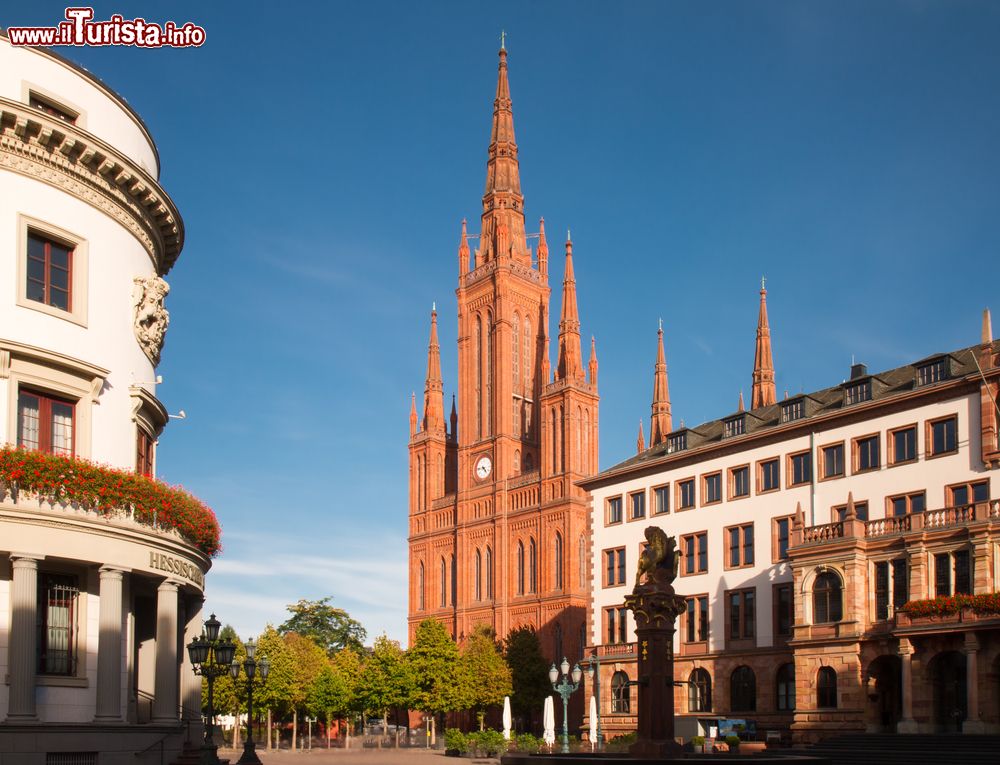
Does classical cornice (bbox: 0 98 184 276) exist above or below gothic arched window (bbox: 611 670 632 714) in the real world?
above

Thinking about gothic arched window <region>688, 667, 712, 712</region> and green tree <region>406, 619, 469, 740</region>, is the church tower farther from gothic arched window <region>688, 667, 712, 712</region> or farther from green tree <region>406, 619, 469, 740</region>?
gothic arched window <region>688, 667, 712, 712</region>

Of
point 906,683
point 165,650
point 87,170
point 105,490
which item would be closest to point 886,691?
point 906,683

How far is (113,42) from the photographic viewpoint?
29.6 meters

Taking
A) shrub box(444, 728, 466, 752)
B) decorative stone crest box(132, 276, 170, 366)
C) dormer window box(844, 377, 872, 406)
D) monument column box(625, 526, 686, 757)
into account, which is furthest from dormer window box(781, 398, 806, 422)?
decorative stone crest box(132, 276, 170, 366)

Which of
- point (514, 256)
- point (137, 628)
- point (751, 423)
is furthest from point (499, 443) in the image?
point (137, 628)

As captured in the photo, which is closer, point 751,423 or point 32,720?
point 32,720

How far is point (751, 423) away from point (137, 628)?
41454 millimetres

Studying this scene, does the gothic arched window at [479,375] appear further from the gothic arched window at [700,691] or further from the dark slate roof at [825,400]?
the gothic arched window at [700,691]

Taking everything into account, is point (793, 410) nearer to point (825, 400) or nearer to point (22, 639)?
point (825, 400)

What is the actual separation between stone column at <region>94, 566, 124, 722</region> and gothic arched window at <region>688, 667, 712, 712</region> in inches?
1665

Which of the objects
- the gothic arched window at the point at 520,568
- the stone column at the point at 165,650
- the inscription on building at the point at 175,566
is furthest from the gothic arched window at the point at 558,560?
the stone column at the point at 165,650

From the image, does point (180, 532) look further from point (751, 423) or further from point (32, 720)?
point (751, 423)

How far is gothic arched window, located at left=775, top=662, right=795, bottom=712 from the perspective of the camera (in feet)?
195

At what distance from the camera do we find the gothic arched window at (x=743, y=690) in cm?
6192
